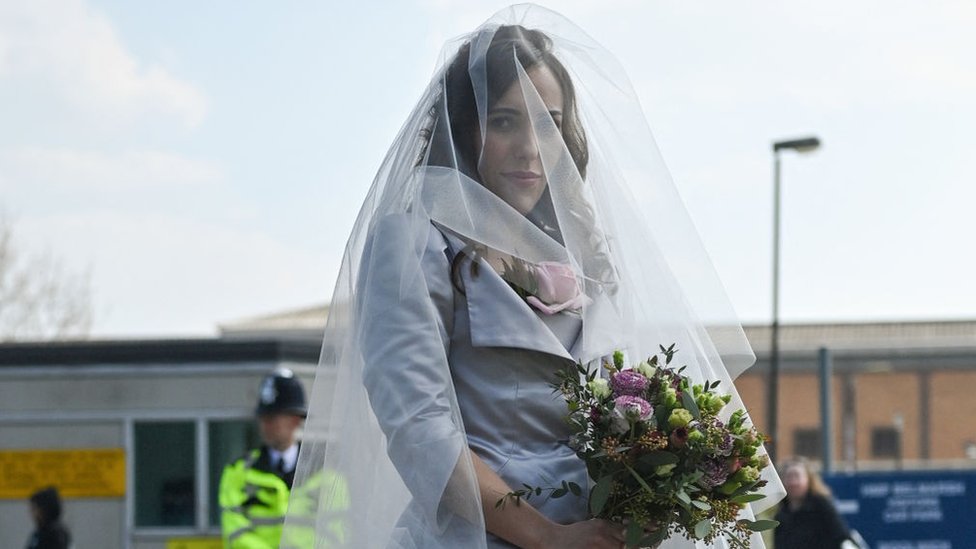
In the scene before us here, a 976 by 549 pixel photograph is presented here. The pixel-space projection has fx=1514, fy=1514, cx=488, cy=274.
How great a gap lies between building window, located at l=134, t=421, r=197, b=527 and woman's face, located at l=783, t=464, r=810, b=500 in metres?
7.51

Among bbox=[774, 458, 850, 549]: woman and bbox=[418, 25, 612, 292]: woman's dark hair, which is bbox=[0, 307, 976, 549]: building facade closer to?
bbox=[774, 458, 850, 549]: woman

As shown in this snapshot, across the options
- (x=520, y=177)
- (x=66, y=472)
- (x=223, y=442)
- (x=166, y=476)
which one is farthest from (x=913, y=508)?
(x=520, y=177)

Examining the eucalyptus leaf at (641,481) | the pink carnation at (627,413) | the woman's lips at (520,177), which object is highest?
the woman's lips at (520,177)

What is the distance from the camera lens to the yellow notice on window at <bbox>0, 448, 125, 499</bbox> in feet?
56.3

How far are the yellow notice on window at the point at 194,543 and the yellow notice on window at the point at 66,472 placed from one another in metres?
0.85

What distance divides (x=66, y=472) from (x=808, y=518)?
8787mm

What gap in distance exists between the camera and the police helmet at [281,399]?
240 inches

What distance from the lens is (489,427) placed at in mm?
2682

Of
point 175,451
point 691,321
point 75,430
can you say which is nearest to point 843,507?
point 175,451

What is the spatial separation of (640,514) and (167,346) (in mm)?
15441

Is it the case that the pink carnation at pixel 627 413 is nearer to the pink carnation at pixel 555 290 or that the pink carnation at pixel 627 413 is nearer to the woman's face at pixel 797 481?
the pink carnation at pixel 555 290

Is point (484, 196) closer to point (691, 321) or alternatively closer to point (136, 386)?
point (691, 321)

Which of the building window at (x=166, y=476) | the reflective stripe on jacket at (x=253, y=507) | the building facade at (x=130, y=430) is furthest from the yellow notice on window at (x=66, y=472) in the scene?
the reflective stripe on jacket at (x=253, y=507)

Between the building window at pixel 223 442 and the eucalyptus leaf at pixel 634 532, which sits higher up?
the eucalyptus leaf at pixel 634 532
